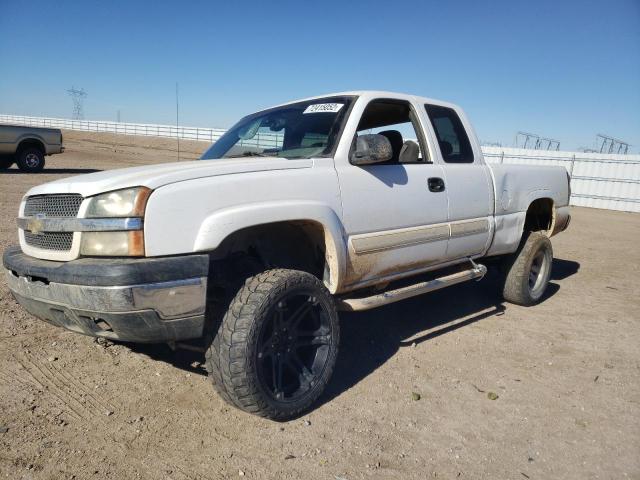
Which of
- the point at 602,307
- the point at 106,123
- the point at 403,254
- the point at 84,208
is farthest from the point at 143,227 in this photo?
the point at 106,123

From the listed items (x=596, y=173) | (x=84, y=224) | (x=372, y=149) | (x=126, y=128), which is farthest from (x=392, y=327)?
(x=126, y=128)

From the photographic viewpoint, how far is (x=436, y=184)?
12.1 ft

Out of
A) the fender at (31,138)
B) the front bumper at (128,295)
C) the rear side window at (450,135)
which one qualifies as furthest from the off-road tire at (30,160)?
the rear side window at (450,135)

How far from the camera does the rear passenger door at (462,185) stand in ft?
12.7

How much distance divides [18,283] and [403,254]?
2.48 meters

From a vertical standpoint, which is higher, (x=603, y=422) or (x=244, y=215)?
(x=244, y=215)

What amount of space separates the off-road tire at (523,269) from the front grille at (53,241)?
13.6 ft

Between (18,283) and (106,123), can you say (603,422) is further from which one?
(106,123)

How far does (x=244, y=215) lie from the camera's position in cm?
251

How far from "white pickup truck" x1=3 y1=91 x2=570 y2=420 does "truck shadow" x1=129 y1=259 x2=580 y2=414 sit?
0.33m

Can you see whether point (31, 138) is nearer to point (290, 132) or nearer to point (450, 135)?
point (290, 132)

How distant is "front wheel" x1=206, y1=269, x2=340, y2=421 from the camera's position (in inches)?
98.7

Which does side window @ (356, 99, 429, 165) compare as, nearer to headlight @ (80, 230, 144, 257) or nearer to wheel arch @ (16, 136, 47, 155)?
headlight @ (80, 230, 144, 257)

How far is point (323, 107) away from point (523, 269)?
281 centimetres
